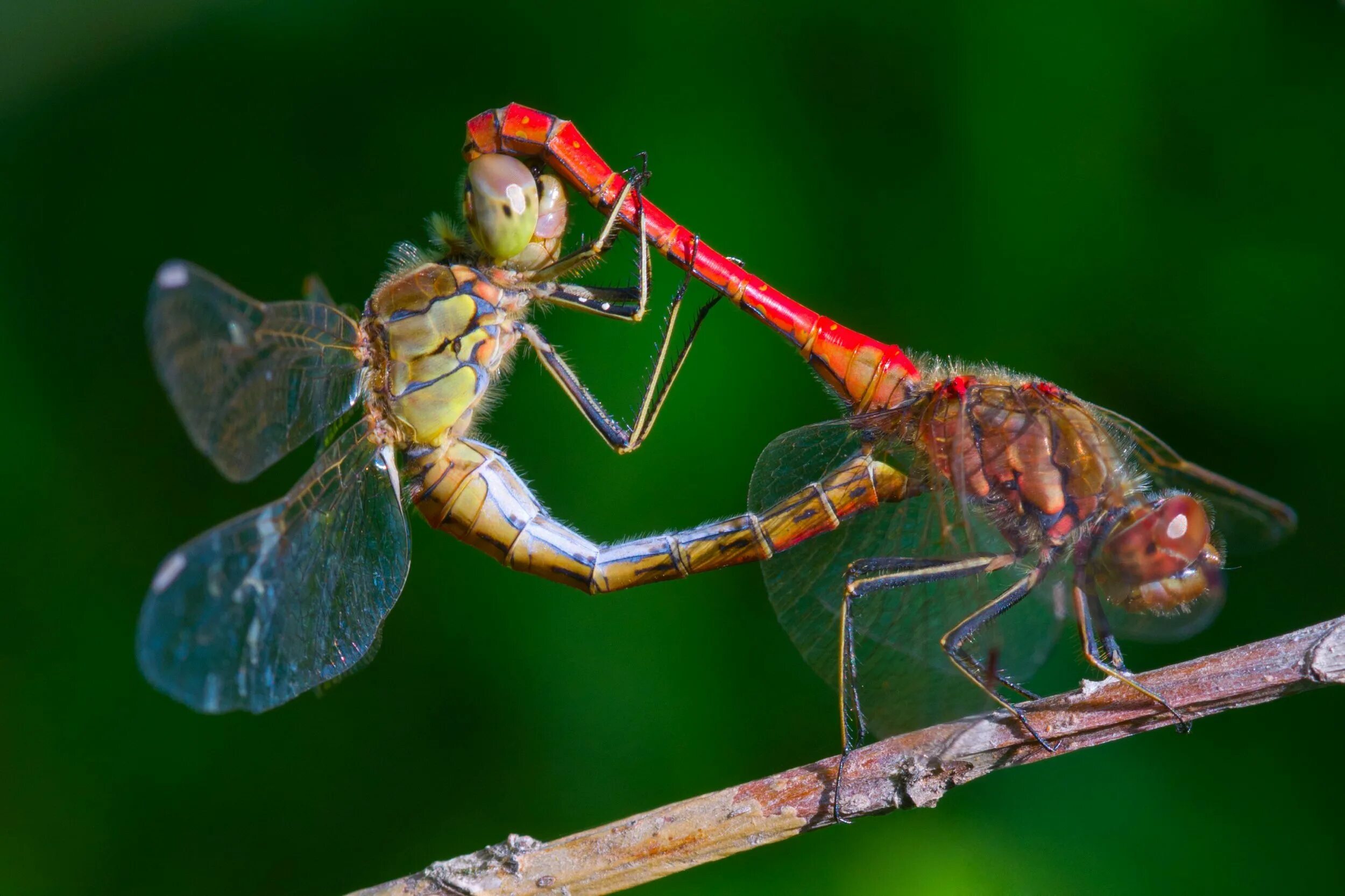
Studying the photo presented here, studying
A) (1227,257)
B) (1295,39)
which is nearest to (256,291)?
(1227,257)

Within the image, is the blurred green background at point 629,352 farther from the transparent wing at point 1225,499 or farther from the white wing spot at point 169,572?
the white wing spot at point 169,572

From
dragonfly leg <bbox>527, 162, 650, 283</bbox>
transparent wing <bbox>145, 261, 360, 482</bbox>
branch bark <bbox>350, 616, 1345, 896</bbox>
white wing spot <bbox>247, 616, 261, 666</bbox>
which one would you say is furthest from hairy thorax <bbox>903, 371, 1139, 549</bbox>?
white wing spot <bbox>247, 616, 261, 666</bbox>

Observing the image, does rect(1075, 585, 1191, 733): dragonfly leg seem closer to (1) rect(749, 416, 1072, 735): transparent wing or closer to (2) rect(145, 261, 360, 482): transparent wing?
(1) rect(749, 416, 1072, 735): transparent wing

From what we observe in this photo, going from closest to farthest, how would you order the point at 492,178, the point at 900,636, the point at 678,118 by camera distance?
the point at 492,178
the point at 900,636
the point at 678,118

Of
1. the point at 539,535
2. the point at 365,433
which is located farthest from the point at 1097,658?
the point at 365,433

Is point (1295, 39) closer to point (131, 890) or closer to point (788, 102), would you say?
point (788, 102)

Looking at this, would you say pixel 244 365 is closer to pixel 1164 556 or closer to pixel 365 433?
pixel 365 433
